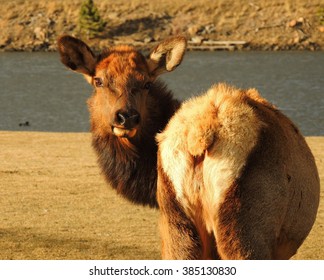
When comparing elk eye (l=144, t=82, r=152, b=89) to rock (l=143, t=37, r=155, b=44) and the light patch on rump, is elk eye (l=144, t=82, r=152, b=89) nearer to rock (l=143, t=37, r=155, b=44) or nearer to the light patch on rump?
the light patch on rump

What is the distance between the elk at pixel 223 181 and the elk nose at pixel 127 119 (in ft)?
3.91

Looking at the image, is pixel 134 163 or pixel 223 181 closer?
pixel 223 181

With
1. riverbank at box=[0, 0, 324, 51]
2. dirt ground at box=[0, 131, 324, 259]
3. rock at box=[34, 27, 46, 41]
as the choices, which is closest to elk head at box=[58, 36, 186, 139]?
dirt ground at box=[0, 131, 324, 259]

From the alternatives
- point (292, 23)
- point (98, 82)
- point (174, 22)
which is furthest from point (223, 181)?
point (174, 22)

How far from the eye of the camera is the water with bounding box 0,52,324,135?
32.1 m

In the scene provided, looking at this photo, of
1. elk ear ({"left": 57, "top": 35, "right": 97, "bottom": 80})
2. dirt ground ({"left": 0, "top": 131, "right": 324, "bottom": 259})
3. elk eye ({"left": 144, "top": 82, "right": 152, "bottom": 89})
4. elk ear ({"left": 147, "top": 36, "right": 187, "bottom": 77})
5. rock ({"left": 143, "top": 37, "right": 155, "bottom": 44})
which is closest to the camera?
elk eye ({"left": 144, "top": 82, "right": 152, "bottom": 89})

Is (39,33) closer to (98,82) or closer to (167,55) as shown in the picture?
(167,55)

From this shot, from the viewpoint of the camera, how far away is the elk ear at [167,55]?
7379 millimetres

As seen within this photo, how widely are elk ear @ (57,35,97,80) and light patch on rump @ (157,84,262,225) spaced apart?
2124mm

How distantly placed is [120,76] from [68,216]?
170 inches

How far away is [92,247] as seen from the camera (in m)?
9.58

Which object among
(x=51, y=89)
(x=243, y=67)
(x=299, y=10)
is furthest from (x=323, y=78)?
(x=299, y=10)

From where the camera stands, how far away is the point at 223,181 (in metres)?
5.01

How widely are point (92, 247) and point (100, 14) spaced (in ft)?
225
